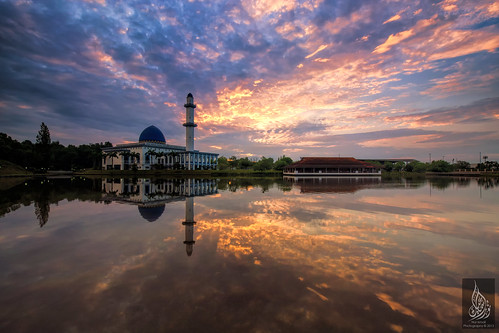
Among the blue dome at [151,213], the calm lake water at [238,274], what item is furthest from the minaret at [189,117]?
the calm lake water at [238,274]

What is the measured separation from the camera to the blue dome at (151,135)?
90.0 metres

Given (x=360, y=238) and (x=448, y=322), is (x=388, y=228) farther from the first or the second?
(x=448, y=322)

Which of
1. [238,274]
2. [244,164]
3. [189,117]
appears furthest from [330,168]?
[238,274]

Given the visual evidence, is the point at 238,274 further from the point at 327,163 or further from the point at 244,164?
the point at 244,164

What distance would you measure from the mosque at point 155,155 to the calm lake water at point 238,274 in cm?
7397

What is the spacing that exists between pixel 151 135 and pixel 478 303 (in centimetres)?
9811

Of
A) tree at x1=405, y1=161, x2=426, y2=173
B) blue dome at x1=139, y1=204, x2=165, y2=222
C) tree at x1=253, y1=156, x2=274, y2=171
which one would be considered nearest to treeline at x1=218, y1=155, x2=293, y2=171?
tree at x1=253, y1=156, x2=274, y2=171

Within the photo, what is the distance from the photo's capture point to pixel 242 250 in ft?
22.8

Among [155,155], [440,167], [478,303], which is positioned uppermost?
[155,155]

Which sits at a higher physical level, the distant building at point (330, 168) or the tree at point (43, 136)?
the tree at point (43, 136)

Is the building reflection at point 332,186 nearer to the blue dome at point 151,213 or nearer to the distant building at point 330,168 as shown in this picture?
the blue dome at point 151,213

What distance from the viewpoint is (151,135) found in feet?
297

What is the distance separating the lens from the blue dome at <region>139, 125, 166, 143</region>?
90006 millimetres

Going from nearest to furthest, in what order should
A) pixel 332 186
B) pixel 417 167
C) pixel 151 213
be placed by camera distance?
1. pixel 151 213
2. pixel 332 186
3. pixel 417 167
